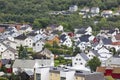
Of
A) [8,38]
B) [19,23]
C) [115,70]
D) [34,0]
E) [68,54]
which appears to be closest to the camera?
[115,70]

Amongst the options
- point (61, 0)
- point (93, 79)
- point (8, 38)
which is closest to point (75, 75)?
point (93, 79)

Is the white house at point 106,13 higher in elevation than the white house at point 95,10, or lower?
lower

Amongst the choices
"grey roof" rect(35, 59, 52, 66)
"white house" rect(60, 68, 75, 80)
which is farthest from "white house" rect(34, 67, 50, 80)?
"grey roof" rect(35, 59, 52, 66)

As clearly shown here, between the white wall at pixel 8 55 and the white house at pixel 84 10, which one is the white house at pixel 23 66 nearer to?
the white wall at pixel 8 55

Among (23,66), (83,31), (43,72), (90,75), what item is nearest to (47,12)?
(83,31)

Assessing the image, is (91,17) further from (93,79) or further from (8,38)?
(93,79)

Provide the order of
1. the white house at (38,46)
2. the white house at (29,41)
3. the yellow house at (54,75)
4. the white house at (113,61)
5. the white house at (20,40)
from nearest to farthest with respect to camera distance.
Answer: the yellow house at (54,75), the white house at (113,61), the white house at (38,46), the white house at (29,41), the white house at (20,40)

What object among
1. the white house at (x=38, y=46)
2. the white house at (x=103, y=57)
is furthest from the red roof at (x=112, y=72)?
the white house at (x=38, y=46)

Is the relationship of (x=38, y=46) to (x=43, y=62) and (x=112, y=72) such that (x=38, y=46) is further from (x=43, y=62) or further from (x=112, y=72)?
(x=112, y=72)
